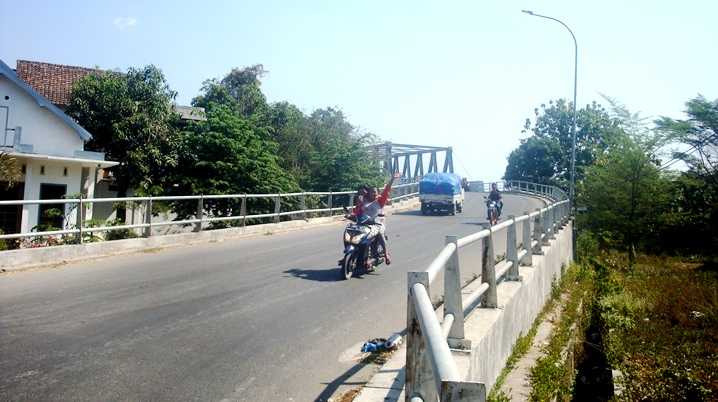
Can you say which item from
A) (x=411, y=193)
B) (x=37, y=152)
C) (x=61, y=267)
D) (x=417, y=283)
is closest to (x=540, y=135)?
(x=411, y=193)

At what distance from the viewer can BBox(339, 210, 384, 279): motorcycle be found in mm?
10758

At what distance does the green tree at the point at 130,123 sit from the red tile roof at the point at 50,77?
6.16m

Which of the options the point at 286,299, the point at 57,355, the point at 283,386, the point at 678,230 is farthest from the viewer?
the point at 678,230

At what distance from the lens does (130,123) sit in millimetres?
25594

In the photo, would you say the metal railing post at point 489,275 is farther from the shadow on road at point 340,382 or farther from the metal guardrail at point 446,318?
the shadow on road at point 340,382

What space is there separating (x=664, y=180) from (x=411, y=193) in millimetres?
26670

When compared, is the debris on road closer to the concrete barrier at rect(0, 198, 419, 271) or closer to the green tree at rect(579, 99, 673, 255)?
the concrete barrier at rect(0, 198, 419, 271)

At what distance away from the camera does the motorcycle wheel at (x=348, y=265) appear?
10.7 meters

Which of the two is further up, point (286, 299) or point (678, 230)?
point (678, 230)

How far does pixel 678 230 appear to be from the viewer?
52.6 feet

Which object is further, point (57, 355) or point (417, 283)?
point (57, 355)

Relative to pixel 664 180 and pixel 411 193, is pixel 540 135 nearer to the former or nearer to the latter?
pixel 411 193

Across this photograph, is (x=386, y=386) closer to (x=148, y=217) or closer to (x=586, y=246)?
(x=148, y=217)

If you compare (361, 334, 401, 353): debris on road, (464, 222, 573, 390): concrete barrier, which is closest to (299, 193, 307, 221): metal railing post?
(464, 222, 573, 390): concrete barrier
